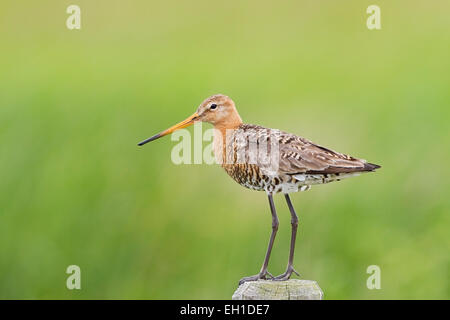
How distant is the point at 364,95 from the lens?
Result: 38.2ft

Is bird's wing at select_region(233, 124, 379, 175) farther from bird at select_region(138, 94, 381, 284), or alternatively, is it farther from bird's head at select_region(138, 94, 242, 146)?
bird's head at select_region(138, 94, 242, 146)

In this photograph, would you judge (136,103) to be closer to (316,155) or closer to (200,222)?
(200,222)

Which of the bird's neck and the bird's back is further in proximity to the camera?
the bird's neck

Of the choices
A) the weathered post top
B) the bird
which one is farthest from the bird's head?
the weathered post top

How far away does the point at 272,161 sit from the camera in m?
6.06

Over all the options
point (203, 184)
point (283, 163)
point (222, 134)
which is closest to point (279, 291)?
point (283, 163)

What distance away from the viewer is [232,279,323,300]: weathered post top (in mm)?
5359

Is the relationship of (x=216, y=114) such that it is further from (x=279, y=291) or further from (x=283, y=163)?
(x=279, y=291)

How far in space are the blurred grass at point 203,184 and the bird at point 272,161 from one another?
2.67 m

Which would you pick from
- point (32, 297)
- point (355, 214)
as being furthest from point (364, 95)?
point (32, 297)

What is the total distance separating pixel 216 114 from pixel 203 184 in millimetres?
3281

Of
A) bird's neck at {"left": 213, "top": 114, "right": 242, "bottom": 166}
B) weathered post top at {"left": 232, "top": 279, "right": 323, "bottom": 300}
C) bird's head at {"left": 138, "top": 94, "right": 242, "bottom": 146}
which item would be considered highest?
bird's head at {"left": 138, "top": 94, "right": 242, "bottom": 146}

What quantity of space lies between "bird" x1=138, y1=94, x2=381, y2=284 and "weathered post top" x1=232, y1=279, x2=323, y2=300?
439mm

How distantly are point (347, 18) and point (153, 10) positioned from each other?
348 centimetres
